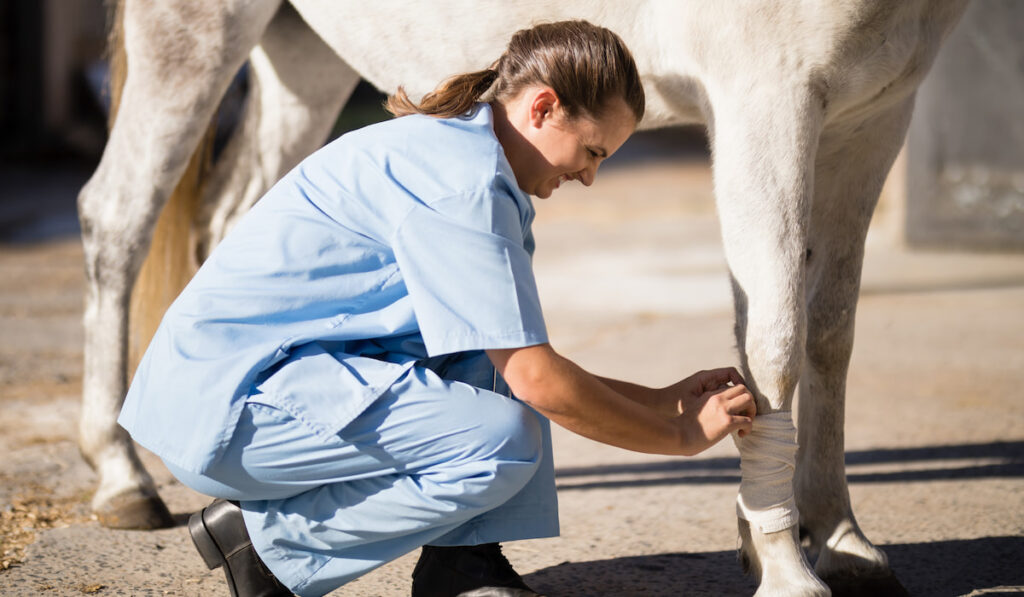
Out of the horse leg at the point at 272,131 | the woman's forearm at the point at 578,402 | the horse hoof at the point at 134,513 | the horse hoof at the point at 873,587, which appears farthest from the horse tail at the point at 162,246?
the horse hoof at the point at 873,587

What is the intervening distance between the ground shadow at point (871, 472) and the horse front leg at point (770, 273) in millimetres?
1084

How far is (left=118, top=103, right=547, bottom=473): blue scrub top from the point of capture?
177 centimetres

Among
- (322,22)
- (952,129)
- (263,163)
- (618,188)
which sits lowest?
(618,188)

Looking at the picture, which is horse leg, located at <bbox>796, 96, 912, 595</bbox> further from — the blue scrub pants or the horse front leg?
the blue scrub pants

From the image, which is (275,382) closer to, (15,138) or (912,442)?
(912,442)

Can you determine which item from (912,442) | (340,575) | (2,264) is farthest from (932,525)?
(2,264)

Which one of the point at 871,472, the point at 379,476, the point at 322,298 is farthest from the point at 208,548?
the point at 871,472

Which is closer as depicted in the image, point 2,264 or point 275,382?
point 275,382

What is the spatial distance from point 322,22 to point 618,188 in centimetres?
784

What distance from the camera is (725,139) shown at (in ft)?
6.63

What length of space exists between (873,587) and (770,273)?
76 cm

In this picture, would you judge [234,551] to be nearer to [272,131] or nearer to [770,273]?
[770,273]

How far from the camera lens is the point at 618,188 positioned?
10492mm

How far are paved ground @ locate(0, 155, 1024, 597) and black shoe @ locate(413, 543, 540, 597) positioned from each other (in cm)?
24
